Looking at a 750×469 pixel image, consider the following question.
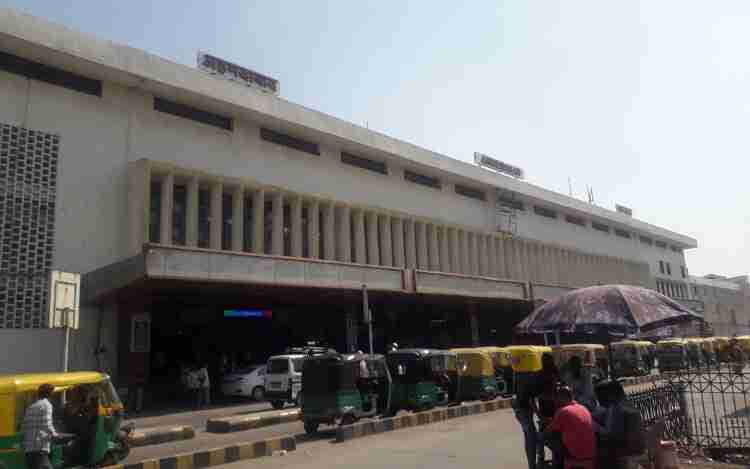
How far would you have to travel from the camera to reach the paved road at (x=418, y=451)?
30.9 ft

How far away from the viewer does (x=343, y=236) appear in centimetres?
3047

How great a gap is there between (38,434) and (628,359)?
83.5 feet

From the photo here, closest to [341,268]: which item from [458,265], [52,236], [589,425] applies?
[52,236]

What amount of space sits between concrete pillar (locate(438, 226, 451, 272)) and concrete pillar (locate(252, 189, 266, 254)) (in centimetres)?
1341

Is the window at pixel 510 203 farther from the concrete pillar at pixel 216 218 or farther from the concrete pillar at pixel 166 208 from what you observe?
the concrete pillar at pixel 166 208

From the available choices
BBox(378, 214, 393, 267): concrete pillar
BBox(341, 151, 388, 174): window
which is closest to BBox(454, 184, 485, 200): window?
BBox(341, 151, 388, 174): window

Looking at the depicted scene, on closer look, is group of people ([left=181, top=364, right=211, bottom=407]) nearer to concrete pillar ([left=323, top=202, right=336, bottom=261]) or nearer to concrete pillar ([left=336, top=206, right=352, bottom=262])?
concrete pillar ([left=323, top=202, right=336, bottom=261])

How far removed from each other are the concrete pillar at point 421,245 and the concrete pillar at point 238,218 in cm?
1235

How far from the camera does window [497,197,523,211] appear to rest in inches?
1671

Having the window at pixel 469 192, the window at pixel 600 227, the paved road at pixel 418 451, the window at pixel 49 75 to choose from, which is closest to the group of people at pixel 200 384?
the paved road at pixel 418 451

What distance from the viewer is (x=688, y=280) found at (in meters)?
68.3

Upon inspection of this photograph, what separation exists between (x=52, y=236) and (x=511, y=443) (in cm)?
1662

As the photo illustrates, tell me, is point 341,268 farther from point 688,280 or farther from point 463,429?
point 688,280

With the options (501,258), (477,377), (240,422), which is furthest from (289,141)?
(501,258)
